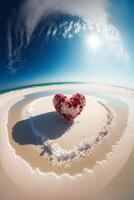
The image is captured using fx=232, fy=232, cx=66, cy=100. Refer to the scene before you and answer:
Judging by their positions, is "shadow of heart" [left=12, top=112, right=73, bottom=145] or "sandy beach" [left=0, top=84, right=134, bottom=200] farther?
"shadow of heart" [left=12, top=112, right=73, bottom=145]

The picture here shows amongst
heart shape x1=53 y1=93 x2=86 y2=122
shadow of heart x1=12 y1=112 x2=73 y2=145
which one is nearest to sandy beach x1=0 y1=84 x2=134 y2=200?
shadow of heart x1=12 y1=112 x2=73 y2=145

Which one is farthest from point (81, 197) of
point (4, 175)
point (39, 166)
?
point (4, 175)

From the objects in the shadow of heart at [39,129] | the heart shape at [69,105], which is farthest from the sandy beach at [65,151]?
the heart shape at [69,105]

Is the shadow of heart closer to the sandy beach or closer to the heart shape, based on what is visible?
the sandy beach

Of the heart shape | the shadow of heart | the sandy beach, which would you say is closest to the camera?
the sandy beach

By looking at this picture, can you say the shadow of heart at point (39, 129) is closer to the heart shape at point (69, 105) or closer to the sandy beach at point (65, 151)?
the sandy beach at point (65, 151)

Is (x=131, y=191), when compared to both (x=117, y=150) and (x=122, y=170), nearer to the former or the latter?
(x=122, y=170)

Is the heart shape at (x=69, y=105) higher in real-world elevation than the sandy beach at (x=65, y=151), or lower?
higher

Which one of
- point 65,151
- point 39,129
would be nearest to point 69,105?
point 39,129
